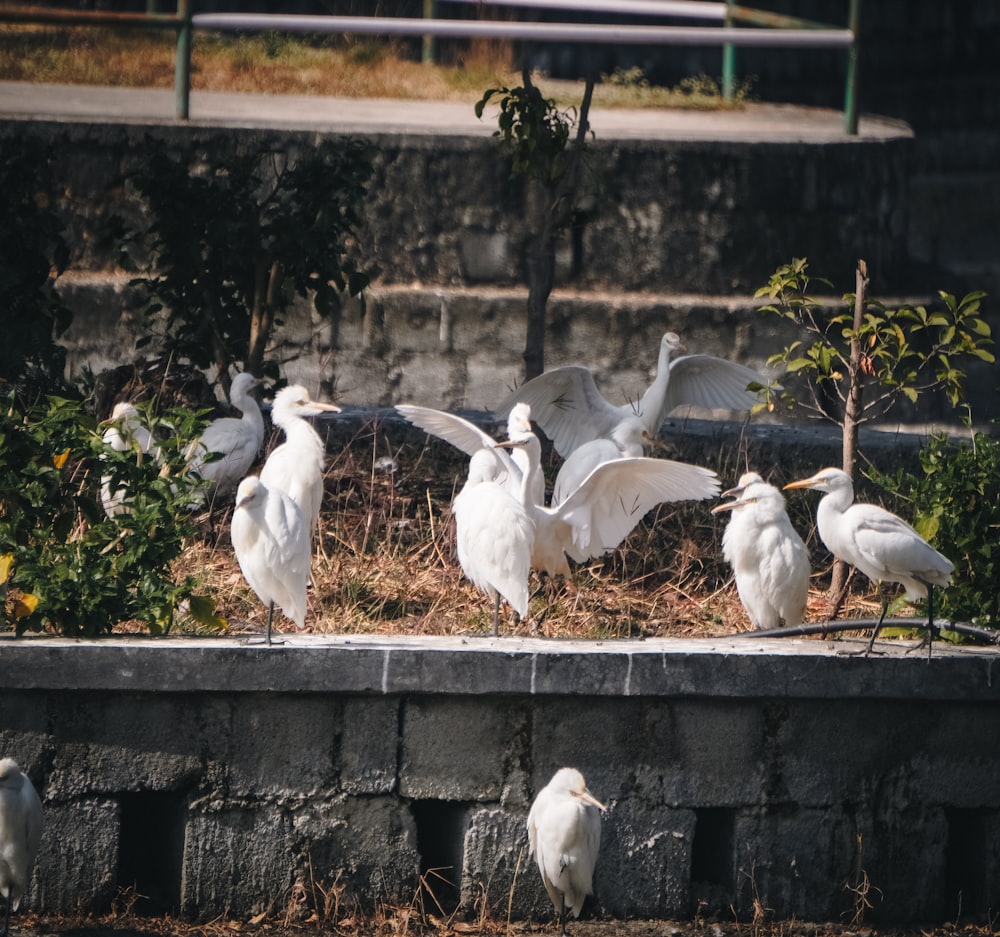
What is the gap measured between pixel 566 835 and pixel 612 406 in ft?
12.3

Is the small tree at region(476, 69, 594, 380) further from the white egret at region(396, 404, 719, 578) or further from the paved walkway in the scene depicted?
the paved walkway

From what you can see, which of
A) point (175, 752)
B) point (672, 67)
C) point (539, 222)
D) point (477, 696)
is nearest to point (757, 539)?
point (477, 696)

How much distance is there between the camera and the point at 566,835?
5137 mm

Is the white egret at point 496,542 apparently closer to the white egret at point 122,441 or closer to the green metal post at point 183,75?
the white egret at point 122,441

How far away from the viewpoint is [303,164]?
8.77 meters

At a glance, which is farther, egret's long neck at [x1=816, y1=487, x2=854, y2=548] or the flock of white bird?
egret's long neck at [x1=816, y1=487, x2=854, y2=548]

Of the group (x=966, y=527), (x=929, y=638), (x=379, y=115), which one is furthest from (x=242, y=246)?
(x=929, y=638)

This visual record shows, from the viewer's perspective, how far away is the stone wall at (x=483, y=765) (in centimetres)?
554

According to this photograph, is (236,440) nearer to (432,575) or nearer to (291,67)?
(432,575)

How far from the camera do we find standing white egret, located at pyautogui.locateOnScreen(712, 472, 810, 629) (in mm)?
6496

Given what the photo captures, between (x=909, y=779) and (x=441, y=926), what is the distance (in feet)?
5.51

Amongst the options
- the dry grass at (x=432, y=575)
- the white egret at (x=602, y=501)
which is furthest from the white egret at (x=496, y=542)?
the dry grass at (x=432, y=575)

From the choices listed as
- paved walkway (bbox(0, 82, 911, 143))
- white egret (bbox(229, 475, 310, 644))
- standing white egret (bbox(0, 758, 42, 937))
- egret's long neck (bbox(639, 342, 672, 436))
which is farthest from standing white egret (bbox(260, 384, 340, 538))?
paved walkway (bbox(0, 82, 911, 143))

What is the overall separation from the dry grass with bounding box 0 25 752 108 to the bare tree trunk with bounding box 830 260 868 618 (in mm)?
6368
